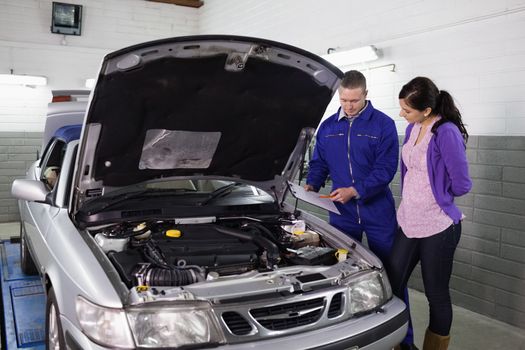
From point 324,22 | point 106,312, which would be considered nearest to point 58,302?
point 106,312

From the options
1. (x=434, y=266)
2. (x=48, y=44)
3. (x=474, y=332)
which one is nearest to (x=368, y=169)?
(x=434, y=266)

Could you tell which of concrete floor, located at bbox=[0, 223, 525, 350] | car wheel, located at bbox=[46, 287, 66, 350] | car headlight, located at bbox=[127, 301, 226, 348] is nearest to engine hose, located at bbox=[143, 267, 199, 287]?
car headlight, located at bbox=[127, 301, 226, 348]

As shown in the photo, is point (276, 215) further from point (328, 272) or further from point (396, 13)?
point (396, 13)

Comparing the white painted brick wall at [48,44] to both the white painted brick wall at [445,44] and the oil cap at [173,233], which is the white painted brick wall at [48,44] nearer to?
the white painted brick wall at [445,44]

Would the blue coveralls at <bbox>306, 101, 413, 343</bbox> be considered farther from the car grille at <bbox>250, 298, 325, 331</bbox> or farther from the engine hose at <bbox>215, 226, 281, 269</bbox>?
the car grille at <bbox>250, 298, 325, 331</bbox>

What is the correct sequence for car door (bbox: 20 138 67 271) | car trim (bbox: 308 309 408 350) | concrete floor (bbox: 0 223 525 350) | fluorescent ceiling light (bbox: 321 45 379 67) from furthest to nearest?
fluorescent ceiling light (bbox: 321 45 379 67), concrete floor (bbox: 0 223 525 350), car door (bbox: 20 138 67 271), car trim (bbox: 308 309 408 350)

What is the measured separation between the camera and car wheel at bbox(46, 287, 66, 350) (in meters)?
2.11

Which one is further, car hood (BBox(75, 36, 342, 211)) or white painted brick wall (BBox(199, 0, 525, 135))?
white painted brick wall (BBox(199, 0, 525, 135))

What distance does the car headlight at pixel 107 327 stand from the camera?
1641mm

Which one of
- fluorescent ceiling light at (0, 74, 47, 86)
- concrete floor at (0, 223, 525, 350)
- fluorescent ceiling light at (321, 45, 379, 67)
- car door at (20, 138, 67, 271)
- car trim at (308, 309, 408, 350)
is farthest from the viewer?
fluorescent ceiling light at (0, 74, 47, 86)

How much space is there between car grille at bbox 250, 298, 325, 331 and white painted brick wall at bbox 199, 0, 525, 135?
2.49 metres

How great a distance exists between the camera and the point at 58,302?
2.05 meters

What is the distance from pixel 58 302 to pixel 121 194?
0.74 m

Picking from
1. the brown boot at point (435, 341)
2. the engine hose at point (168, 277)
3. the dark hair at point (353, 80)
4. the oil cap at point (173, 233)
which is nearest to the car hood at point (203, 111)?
the dark hair at point (353, 80)
